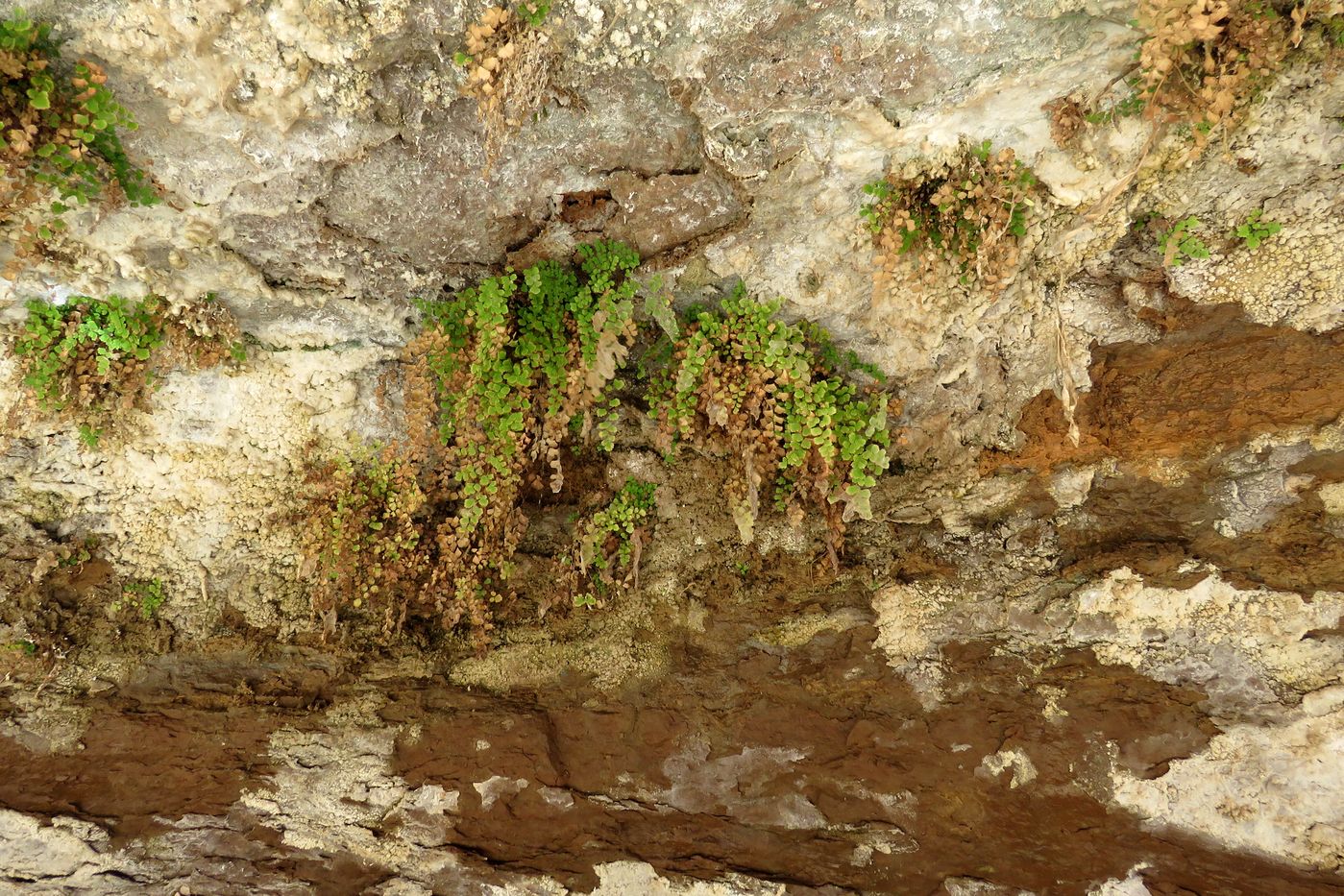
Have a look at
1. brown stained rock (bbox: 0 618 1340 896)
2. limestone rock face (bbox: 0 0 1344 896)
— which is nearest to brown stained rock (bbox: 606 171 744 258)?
limestone rock face (bbox: 0 0 1344 896)

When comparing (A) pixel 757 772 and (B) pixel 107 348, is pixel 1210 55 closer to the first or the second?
(A) pixel 757 772

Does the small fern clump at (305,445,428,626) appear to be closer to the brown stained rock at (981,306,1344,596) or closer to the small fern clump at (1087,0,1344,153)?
the brown stained rock at (981,306,1344,596)

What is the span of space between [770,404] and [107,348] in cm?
446

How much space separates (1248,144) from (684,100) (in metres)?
3.13

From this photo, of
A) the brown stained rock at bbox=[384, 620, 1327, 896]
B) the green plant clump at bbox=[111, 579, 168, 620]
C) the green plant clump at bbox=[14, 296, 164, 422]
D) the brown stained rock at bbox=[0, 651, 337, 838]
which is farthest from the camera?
the green plant clump at bbox=[111, 579, 168, 620]

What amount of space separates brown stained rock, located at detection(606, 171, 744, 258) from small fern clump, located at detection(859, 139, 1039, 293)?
3.03ft

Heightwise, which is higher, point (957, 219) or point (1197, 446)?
point (957, 219)

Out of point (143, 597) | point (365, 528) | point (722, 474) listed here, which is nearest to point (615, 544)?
point (722, 474)

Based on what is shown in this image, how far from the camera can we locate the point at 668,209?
4.69m

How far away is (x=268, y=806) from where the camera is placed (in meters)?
4.27

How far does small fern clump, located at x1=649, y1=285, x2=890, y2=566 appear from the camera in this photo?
4.84 m

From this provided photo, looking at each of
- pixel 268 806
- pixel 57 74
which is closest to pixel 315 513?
pixel 268 806

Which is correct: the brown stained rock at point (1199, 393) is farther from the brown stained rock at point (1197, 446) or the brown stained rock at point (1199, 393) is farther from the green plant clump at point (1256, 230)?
the green plant clump at point (1256, 230)

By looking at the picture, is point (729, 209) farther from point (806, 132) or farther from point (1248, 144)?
point (1248, 144)
